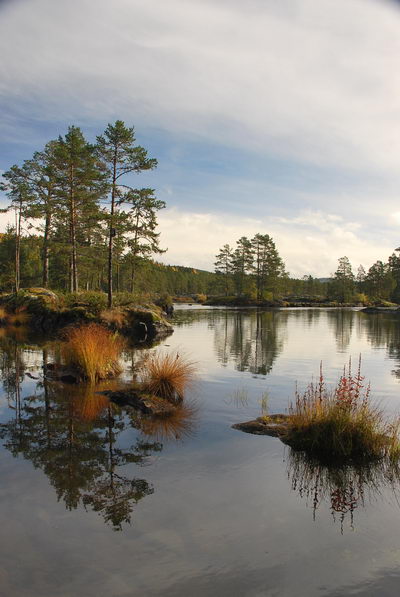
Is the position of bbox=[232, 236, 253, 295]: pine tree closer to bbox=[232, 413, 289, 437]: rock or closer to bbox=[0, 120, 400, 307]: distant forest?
bbox=[0, 120, 400, 307]: distant forest

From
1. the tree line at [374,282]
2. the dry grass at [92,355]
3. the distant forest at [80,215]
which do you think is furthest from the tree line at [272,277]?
the dry grass at [92,355]

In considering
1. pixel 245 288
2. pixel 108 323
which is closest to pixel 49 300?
pixel 108 323

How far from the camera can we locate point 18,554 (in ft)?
14.3

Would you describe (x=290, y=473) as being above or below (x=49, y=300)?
below

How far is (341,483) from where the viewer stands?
6164mm

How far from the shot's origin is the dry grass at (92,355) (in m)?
12.3

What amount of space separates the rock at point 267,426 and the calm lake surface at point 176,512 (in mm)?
285

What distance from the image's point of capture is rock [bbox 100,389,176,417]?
9633 millimetres

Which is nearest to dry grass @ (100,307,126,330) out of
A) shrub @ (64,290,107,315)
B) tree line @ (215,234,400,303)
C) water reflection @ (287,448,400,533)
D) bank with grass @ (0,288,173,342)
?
bank with grass @ (0,288,173,342)

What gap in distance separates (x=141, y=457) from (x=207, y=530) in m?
2.24

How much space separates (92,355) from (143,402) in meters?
3.15

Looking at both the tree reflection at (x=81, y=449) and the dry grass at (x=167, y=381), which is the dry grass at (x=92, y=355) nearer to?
the tree reflection at (x=81, y=449)

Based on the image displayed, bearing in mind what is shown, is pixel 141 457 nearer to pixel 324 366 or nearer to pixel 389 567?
pixel 389 567

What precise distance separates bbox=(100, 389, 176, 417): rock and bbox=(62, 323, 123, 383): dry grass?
5.85ft
